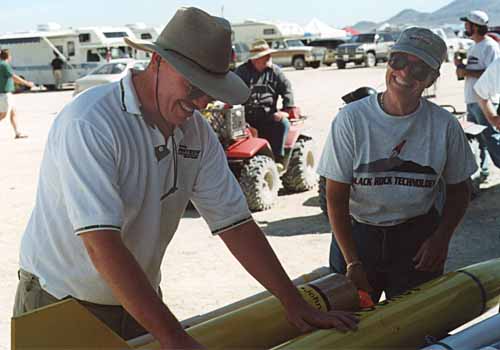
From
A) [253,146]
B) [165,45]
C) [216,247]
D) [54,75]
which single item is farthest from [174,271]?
[54,75]

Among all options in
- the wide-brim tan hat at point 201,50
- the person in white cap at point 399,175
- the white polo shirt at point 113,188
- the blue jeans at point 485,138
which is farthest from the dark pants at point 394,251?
the blue jeans at point 485,138

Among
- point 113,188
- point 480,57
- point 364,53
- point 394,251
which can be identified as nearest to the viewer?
point 113,188

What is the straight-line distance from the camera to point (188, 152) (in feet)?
8.23

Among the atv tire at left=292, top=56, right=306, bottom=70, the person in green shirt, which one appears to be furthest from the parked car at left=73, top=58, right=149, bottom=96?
the atv tire at left=292, top=56, right=306, bottom=70

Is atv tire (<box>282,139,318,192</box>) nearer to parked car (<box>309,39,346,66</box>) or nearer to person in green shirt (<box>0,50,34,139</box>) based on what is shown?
person in green shirt (<box>0,50,34,139</box>)

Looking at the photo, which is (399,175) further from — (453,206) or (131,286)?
(131,286)

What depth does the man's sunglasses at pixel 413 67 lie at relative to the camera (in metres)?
2.87

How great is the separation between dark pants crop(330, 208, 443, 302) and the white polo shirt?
2.30 feet

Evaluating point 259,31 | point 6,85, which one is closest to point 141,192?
point 6,85

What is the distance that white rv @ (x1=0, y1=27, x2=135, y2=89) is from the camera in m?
32.0

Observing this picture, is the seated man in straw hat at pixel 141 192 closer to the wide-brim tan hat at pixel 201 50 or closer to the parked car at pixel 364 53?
the wide-brim tan hat at pixel 201 50

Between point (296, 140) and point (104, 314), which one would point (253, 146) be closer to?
point (296, 140)

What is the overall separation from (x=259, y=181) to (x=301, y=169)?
4.01 feet

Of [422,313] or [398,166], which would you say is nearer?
[422,313]
